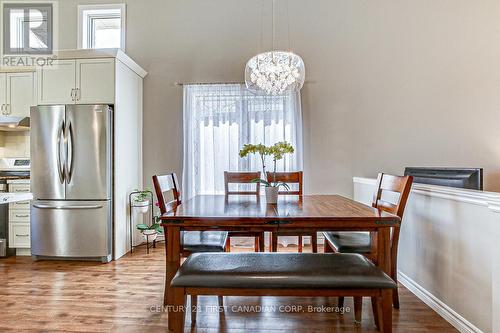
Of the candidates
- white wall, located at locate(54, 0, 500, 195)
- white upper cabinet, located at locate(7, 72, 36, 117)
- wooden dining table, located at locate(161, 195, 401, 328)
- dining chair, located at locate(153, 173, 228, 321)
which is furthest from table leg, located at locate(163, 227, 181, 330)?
white upper cabinet, located at locate(7, 72, 36, 117)

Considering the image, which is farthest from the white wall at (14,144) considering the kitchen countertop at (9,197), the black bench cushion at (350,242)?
the black bench cushion at (350,242)

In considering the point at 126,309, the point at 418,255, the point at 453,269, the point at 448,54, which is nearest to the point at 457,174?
the point at 418,255

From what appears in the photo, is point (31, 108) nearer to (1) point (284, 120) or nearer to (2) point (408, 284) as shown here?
(1) point (284, 120)

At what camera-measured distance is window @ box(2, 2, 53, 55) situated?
389cm

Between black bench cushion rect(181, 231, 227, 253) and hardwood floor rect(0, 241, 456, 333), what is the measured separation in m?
0.43

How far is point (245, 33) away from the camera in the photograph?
3736 mm

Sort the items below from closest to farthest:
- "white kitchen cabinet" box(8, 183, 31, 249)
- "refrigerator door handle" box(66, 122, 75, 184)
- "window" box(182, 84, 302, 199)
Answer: "refrigerator door handle" box(66, 122, 75, 184) < "white kitchen cabinet" box(8, 183, 31, 249) < "window" box(182, 84, 302, 199)

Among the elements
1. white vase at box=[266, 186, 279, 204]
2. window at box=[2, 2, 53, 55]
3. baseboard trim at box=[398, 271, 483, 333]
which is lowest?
baseboard trim at box=[398, 271, 483, 333]

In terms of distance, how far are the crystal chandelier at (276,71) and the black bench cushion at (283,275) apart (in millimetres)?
1582

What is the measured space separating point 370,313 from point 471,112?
3.10 meters

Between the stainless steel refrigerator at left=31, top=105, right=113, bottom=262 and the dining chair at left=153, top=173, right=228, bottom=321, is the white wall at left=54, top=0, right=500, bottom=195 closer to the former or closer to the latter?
the stainless steel refrigerator at left=31, top=105, right=113, bottom=262

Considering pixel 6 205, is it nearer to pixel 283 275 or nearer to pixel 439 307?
pixel 283 275

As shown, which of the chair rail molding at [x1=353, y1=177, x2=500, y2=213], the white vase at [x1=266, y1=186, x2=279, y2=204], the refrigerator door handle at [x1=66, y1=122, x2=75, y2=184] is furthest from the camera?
the refrigerator door handle at [x1=66, y1=122, x2=75, y2=184]

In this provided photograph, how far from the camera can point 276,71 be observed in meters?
2.45
